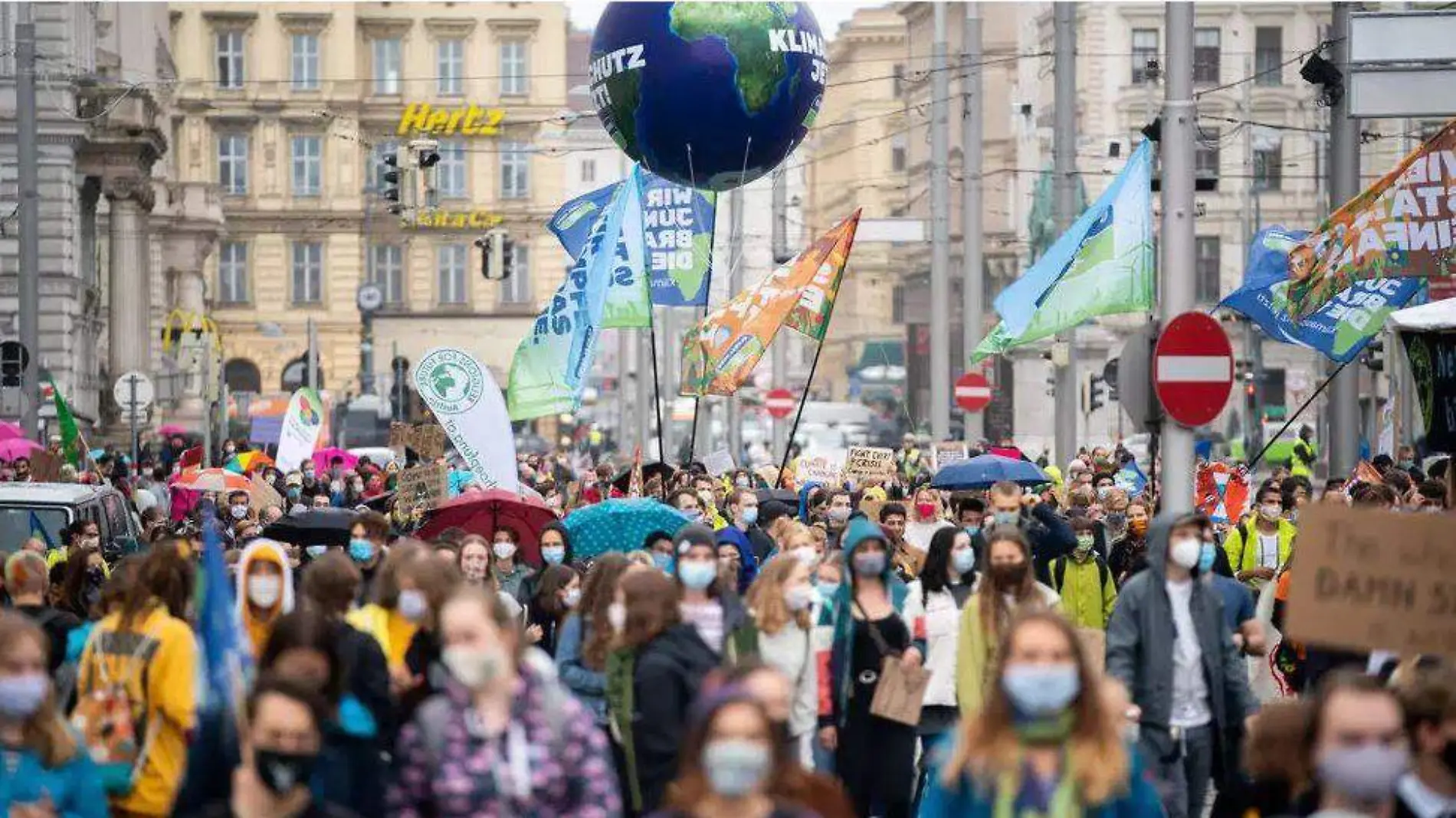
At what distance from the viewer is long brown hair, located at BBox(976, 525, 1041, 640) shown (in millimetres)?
12148

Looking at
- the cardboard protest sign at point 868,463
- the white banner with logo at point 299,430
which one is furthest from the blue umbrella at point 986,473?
the white banner with logo at point 299,430

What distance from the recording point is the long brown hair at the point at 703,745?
7.40m

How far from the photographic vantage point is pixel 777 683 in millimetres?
8258

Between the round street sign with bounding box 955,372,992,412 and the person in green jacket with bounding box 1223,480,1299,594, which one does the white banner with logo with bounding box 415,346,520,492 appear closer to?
the person in green jacket with bounding box 1223,480,1299,594

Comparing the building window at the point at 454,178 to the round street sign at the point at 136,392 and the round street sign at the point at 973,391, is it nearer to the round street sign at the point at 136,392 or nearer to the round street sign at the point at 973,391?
the round street sign at the point at 136,392

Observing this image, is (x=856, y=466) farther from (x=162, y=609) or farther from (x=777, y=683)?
(x=777, y=683)

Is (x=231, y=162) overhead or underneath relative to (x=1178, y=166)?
overhead

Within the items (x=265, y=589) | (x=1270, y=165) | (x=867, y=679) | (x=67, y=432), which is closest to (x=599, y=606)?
(x=265, y=589)

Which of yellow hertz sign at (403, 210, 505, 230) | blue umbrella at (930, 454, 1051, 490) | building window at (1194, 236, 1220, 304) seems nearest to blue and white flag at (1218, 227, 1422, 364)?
blue umbrella at (930, 454, 1051, 490)

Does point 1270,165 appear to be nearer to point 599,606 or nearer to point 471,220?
point 471,220

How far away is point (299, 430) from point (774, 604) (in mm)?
24667

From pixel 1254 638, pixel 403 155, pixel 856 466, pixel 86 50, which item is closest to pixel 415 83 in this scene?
pixel 86 50

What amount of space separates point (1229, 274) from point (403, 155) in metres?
49.3

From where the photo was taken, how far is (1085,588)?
15336 mm
